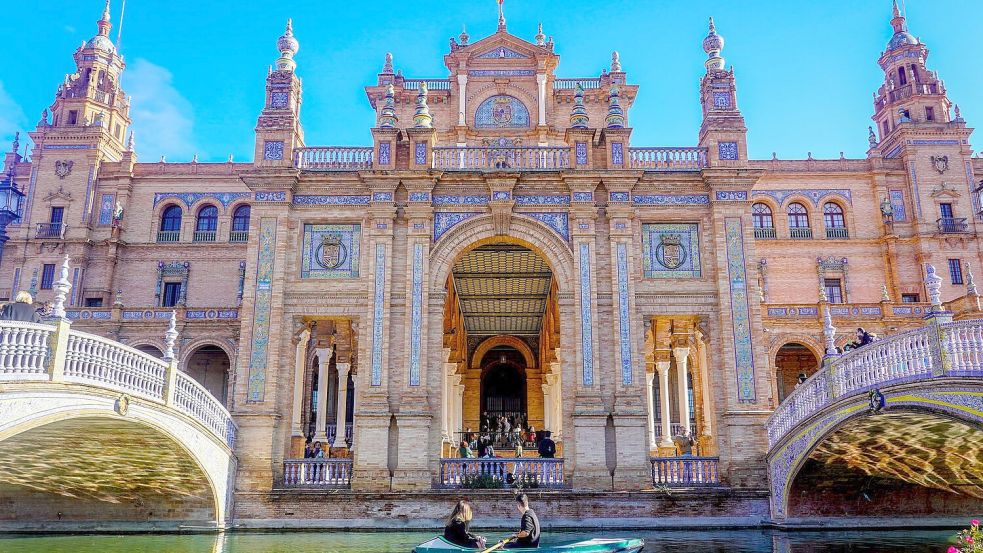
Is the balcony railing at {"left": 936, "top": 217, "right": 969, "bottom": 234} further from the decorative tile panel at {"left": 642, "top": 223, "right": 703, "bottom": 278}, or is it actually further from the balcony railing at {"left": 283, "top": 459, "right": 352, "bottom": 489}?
the balcony railing at {"left": 283, "top": 459, "right": 352, "bottom": 489}

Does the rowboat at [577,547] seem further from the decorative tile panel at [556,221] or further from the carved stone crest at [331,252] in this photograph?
the carved stone crest at [331,252]

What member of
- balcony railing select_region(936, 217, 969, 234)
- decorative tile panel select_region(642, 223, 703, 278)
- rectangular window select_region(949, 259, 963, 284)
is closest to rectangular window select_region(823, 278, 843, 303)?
rectangular window select_region(949, 259, 963, 284)

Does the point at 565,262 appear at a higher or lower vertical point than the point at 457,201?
lower

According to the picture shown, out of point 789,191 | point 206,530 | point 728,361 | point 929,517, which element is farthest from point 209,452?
point 789,191

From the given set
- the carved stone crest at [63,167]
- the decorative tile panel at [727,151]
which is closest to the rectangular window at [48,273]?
the carved stone crest at [63,167]

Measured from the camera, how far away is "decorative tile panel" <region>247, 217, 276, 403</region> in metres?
17.2

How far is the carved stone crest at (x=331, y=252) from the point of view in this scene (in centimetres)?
1836

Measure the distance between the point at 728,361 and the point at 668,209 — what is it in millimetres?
3875

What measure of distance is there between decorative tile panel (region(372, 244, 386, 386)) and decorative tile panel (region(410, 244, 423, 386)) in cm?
69

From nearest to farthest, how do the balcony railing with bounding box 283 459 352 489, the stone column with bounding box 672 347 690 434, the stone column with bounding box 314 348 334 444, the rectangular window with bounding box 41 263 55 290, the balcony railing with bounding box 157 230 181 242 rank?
the balcony railing with bounding box 283 459 352 489
the stone column with bounding box 314 348 334 444
the stone column with bounding box 672 347 690 434
the rectangular window with bounding box 41 263 55 290
the balcony railing with bounding box 157 230 181 242

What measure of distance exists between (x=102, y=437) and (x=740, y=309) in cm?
1321

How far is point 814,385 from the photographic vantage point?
14211 millimetres

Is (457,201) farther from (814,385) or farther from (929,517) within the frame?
(929,517)

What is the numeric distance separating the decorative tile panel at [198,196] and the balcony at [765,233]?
2337 centimetres
